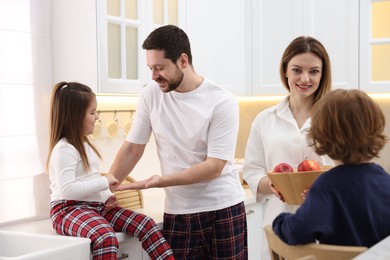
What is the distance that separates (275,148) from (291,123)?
106mm

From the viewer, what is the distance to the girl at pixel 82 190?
2.10 metres

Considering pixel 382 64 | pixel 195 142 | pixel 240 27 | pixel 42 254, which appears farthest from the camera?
pixel 240 27

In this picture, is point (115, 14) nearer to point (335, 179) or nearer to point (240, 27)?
point (240, 27)

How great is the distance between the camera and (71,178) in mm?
2115

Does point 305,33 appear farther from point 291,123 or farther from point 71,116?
point 71,116

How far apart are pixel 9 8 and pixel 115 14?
0.45 meters

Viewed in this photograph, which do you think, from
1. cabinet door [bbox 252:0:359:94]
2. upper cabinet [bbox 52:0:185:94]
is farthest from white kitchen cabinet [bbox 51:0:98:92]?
cabinet door [bbox 252:0:359:94]

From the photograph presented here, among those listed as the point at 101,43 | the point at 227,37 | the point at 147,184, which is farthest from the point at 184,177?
the point at 227,37

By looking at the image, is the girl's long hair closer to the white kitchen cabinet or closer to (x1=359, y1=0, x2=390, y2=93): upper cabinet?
the white kitchen cabinet

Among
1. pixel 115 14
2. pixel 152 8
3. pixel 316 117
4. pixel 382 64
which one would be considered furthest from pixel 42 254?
pixel 382 64

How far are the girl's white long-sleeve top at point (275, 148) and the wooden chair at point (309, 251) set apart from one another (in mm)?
704

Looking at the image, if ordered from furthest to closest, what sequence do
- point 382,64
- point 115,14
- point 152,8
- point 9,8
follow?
1. point 382,64
2. point 152,8
3. point 115,14
4. point 9,8

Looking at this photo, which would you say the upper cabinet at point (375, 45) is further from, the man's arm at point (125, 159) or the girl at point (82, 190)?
the girl at point (82, 190)

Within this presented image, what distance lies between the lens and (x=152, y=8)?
115 inches
